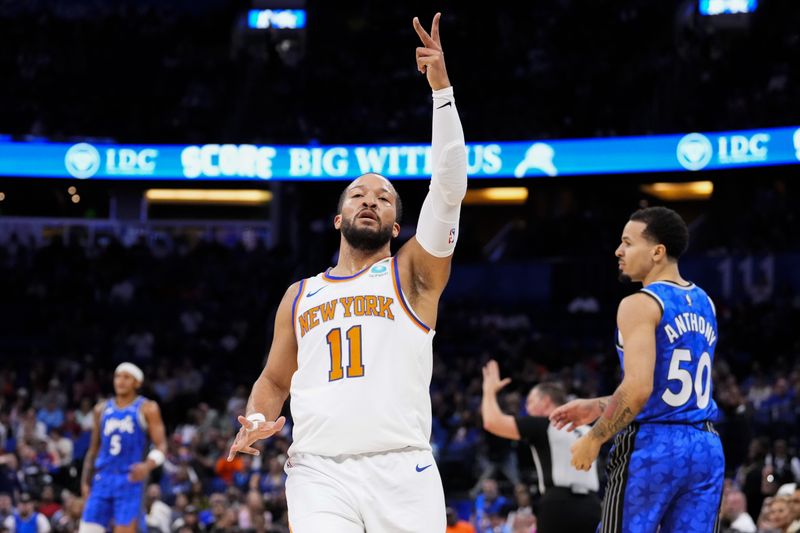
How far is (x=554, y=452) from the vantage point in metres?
7.04

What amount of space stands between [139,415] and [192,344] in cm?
1199

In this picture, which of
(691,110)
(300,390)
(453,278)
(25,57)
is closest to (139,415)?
(300,390)

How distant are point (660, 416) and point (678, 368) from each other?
22 centimetres

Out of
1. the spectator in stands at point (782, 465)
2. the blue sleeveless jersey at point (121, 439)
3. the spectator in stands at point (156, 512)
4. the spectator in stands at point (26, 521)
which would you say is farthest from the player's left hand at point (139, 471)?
the spectator in stands at point (782, 465)

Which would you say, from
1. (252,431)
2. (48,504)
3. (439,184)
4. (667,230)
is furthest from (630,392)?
(48,504)

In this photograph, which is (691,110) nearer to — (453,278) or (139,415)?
(453,278)

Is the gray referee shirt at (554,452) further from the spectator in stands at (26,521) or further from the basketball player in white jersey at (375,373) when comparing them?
the spectator in stands at (26,521)

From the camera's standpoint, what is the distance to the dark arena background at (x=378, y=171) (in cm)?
1775

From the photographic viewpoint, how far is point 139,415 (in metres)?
10.0

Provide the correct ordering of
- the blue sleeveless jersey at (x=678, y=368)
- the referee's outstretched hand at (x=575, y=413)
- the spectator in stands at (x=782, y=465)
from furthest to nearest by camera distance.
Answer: the spectator in stands at (x=782, y=465), the referee's outstretched hand at (x=575, y=413), the blue sleeveless jersey at (x=678, y=368)

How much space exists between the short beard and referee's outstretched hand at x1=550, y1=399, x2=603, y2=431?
1.13 meters

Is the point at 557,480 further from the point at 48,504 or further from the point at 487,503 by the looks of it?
the point at 48,504

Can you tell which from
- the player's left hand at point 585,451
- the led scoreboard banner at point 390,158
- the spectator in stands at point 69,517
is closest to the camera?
the player's left hand at point 585,451

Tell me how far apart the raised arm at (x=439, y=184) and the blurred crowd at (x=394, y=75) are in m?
15.4
